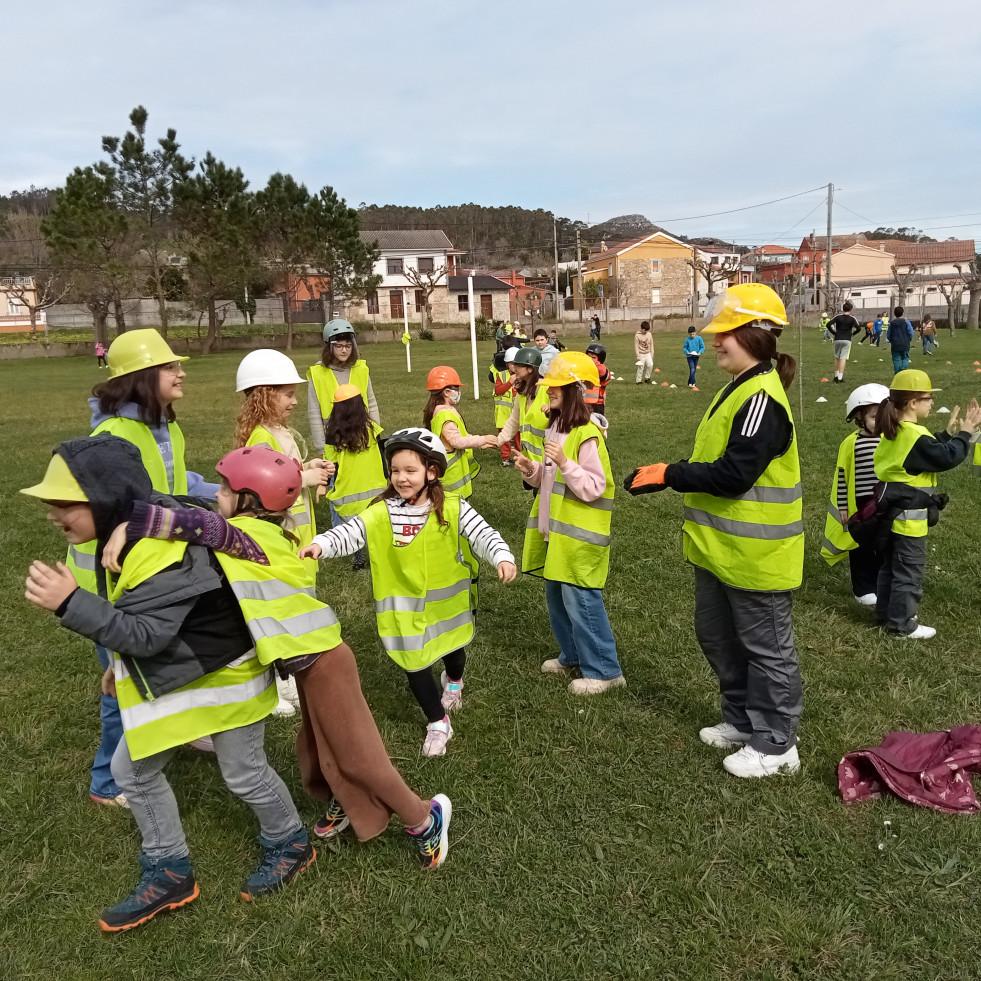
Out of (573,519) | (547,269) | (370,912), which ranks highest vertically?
(547,269)

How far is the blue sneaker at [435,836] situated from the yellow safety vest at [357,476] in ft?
10.9

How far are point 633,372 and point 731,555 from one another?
21978mm

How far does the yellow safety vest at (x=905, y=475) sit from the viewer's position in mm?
5129

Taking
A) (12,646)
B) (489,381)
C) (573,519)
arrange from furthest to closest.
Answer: (489,381) → (12,646) → (573,519)

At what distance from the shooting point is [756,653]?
3.68 m

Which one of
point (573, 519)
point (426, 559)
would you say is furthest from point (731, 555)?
point (426, 559)

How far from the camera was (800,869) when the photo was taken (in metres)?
3.18

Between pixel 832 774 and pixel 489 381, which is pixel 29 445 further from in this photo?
pixel 832 774

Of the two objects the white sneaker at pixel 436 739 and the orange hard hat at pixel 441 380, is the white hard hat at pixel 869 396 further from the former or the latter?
the white sneaker at pixel 436 739

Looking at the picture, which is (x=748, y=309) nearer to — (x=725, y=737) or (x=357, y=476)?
(x=725, y=737)

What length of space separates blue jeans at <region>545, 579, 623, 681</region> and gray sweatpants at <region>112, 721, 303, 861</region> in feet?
6.66

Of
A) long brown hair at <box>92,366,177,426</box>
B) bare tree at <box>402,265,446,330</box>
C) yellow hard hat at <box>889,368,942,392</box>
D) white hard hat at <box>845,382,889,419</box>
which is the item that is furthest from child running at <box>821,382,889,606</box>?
bare tree at <box>402,265,446,330</box>

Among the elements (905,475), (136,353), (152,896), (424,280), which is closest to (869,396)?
(905,475)

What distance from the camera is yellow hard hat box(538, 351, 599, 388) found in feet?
14.3
